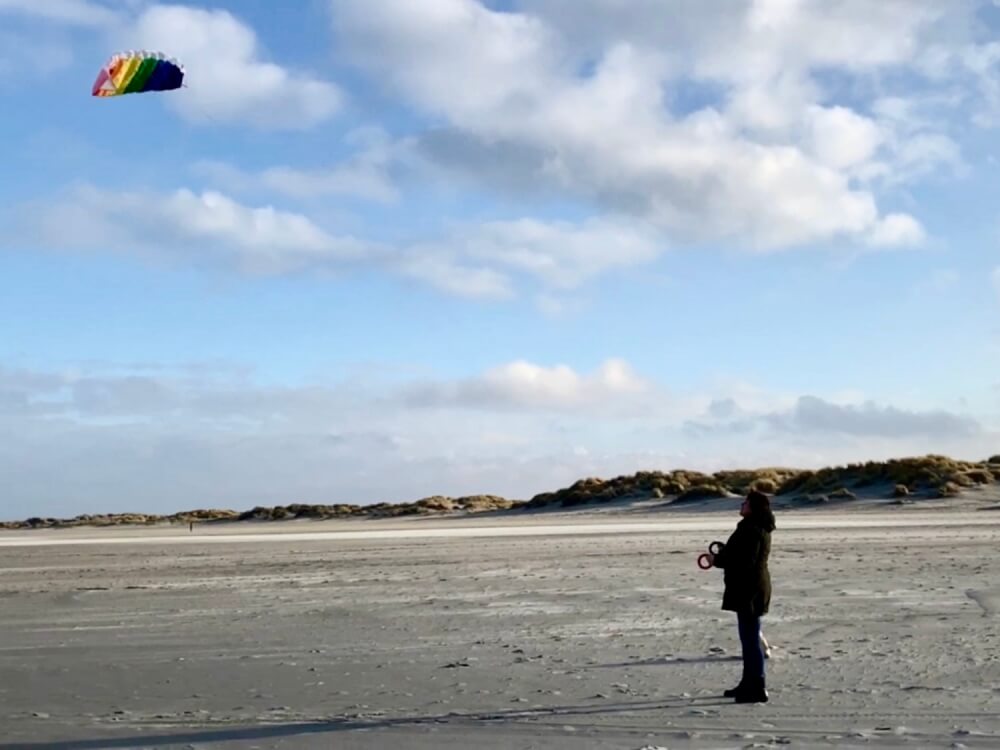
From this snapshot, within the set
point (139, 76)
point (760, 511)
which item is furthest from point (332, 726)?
point (139, 76)

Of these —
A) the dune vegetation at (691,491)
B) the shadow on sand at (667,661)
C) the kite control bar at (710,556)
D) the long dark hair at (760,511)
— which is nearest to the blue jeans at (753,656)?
the kite control bar at (710,556)

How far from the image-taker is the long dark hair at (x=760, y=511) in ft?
30.6

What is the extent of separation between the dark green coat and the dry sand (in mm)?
764

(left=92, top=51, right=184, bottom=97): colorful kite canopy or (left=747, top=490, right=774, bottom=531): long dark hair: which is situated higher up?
(left=92, top=51, right=184, bottom=97): colorful kite canopy

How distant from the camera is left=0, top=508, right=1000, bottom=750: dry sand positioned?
8.14 meters

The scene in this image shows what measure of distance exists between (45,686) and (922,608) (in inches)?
376

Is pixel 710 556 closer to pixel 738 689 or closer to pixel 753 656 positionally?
pixel 753 656

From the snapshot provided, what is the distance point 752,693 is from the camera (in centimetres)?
873

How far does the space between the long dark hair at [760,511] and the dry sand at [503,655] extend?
1328 mm

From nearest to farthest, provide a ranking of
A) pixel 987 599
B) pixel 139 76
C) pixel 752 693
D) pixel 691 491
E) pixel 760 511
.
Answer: pixel 752 693 < pixel 760 511 < pixel 987 599 < pixel 139 76 < pixel 691 491

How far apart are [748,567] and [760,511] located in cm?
47

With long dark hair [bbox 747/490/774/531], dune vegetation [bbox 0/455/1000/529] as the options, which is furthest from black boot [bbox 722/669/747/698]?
dune vegetation [bbox 0/455/1000/529]

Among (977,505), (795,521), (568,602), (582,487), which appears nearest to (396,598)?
(568,602)

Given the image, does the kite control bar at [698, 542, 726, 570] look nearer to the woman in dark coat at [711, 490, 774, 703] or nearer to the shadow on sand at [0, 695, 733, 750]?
the woman in dark coat at [711, 490, 774, 703]
